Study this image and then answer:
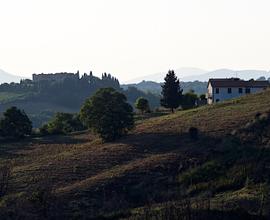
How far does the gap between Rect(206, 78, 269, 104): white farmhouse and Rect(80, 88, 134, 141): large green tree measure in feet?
113

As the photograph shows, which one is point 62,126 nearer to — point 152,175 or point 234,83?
point 234,83

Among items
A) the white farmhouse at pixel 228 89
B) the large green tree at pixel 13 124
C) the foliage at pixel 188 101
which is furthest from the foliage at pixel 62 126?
A: the white farmhouse at pixel 228 89

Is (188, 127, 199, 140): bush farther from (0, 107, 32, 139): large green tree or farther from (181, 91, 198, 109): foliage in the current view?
(181, 91, 198, 109): foliage

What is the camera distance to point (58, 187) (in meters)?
44.6

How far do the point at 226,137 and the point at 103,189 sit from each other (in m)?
14.9

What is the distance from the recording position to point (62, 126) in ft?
267

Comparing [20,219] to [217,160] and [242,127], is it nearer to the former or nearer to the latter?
[217,160]

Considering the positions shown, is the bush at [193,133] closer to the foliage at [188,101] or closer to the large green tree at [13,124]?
the large green tree at [13,124]

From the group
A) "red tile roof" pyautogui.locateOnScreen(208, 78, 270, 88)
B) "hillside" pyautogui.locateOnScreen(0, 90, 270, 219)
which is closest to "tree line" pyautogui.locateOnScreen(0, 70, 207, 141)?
"hillside" pyautogui.locateOnScreen(0, 90, 270, 219)

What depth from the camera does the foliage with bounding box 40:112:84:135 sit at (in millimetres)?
78319

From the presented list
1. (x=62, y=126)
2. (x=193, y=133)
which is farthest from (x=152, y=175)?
(x=62, y=126)

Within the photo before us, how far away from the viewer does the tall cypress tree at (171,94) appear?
86.2 m

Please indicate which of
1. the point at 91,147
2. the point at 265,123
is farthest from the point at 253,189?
the point at 91,147

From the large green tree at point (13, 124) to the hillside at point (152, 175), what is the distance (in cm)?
900
